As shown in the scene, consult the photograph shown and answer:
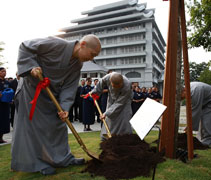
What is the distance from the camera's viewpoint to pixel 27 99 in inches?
104

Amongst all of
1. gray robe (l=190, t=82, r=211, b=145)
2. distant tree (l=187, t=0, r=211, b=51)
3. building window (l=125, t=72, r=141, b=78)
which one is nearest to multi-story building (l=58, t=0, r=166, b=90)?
building window (l=125, t=72, r=141, b=78)

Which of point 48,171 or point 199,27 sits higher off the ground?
point 199,27

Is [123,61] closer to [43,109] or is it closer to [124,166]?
[43,109]

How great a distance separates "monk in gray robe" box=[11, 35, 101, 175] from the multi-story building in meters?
43.4

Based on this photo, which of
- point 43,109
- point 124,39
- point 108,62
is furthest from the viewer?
point 108,62

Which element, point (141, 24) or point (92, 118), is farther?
point (141, 24)

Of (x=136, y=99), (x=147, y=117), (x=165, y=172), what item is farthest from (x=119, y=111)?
(x=136, y=99)

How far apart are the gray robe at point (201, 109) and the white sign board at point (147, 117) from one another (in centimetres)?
233

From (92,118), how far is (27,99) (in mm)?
4809

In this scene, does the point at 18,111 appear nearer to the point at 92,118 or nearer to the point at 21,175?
the point at 21,175

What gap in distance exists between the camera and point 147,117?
2.06m

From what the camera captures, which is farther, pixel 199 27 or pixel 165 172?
pixel 199 27

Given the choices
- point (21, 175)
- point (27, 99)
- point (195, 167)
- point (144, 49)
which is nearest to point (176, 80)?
point (195, 167)

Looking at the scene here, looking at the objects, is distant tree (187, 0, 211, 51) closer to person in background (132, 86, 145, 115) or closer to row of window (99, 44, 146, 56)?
person in background (132, 86, 145, 115)
